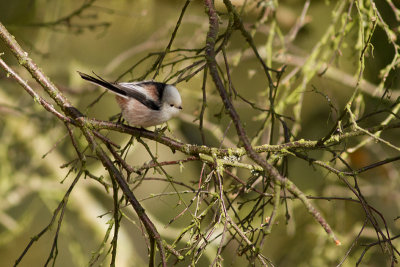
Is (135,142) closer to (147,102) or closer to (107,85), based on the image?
(147,102)

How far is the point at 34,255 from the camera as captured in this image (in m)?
5.33

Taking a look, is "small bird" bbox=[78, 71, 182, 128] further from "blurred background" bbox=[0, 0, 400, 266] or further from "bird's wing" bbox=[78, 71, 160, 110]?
"blurred background" bbox=[0, 0, 400, 266]

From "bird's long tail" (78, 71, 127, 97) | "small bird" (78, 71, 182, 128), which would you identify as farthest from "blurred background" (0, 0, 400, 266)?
"bird's long tail" (78, 71, 127, 97)

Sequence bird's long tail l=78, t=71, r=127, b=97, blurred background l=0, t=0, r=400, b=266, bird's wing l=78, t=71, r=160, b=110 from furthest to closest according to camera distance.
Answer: blurred background l=0, t=0, r=400, b=266 → bird's wing l=78, t=71, r=160, b=110 → bird's long tail l=78, t=71, r=127, b=97

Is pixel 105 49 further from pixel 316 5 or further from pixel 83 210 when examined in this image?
pixel 316 5

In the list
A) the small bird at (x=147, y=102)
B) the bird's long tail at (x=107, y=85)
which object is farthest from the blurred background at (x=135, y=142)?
the bird's long tail at (x=107, y=85)

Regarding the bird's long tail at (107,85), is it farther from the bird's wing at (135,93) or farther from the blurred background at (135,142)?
the blurred background at (135,142)

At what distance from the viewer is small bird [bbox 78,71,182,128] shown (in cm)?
247

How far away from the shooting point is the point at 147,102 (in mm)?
2502

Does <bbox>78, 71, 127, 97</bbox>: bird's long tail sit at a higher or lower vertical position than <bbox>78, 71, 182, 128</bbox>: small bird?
lower

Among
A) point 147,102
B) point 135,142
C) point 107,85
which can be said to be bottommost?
point 107,85

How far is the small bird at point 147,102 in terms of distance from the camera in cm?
247

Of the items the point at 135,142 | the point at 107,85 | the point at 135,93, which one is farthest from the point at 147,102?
the point at 135,142

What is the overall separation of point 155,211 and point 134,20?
2015mm
